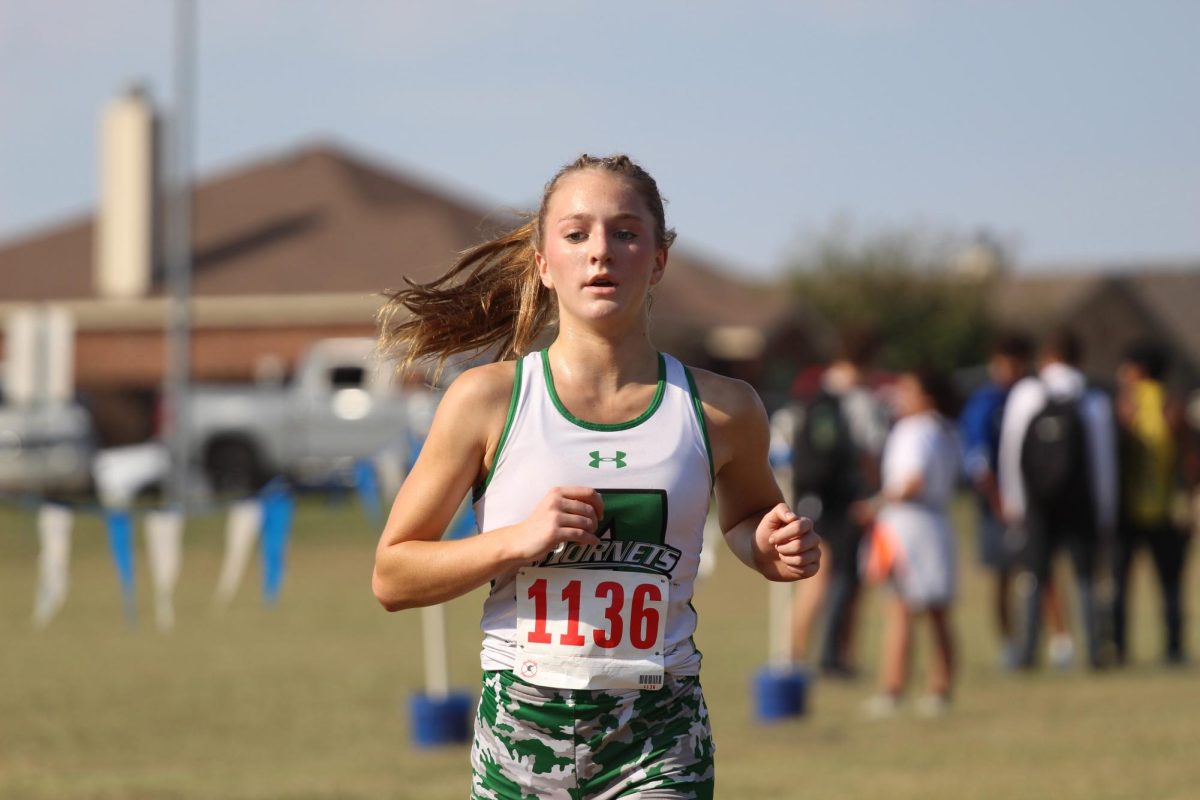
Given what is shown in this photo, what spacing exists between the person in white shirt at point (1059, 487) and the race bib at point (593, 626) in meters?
9.07

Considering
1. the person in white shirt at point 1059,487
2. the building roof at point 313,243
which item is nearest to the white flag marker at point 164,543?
the person in white shirt at point 1059,487

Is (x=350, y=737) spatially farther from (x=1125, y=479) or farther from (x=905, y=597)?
(x=1125, y=479)

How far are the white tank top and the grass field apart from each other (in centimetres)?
428

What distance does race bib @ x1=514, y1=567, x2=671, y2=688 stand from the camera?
369 centimetres

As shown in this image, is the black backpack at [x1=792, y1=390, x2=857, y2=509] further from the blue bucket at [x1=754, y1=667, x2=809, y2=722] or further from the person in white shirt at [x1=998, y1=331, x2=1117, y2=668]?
the blue bucket at [x1=754, y1=667, x2=809, y2=722]

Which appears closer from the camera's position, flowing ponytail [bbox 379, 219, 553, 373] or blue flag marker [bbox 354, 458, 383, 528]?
flowing ponytail [bbox 379, 219, 553, 373]

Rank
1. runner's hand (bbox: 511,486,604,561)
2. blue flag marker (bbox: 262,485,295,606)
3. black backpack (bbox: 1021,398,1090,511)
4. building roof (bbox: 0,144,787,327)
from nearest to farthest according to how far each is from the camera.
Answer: runner's hand (bbox: 511,486,604,561) < blue flag marker (bbox: 262,485,295,606) < black backpack (bbox: 1021,398,1090,511) < building roof (bbox: 0,144,787,327)

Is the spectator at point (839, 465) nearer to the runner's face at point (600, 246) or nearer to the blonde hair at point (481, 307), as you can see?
the blonde hair at point (481, 307)

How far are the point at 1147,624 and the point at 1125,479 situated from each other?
3.13 meters

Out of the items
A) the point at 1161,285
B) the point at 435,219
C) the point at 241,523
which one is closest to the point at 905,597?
the point at 241,523

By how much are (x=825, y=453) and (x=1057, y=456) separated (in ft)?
5.42

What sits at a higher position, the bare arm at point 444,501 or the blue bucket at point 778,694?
the bare arm at point 444,501

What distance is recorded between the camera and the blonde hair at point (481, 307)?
13.5 ft

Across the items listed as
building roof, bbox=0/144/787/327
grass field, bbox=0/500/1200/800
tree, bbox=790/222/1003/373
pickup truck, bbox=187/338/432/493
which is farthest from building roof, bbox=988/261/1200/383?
grass field, bbox=0/500/1200/800
